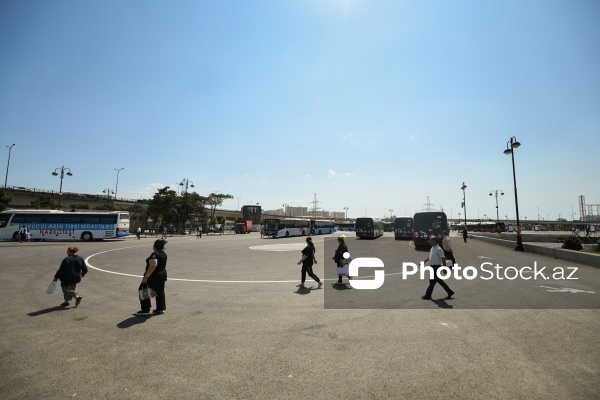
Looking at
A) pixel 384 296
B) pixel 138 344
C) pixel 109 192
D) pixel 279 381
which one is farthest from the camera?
pixel 109 192

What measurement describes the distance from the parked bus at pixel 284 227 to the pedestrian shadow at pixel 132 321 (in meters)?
36.9

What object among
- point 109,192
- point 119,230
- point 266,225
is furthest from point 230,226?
point 119,230

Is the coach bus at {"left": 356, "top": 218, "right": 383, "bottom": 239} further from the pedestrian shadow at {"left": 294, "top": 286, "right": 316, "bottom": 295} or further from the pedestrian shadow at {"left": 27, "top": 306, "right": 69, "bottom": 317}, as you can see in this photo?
the pedestrian shadow at {"left": 27, "top": 306, "right": 69, "bottom": 317}

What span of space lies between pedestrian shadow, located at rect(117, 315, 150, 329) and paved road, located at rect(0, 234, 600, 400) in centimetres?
4

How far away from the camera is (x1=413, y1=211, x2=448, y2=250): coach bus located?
74.0 feet

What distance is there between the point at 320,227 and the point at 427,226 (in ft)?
118

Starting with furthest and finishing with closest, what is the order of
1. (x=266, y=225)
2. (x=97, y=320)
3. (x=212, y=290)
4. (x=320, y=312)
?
(x=266, y=225) < (x=212, y=290) < (x=320, y=312) < (x=97, y=320)

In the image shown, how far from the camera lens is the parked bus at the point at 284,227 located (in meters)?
43.9

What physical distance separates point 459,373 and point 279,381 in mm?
2497

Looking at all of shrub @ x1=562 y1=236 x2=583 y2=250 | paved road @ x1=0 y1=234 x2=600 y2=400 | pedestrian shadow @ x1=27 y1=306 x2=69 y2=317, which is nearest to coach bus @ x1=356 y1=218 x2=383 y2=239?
shrub @ x1=562 y1=236 x2=583 y2=250

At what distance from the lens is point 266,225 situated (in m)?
44.0

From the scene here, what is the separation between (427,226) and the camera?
23.2m

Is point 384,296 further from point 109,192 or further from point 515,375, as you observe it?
point 109,192

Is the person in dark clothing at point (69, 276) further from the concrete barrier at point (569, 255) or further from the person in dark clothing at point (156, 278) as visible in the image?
the concrete barrier at point (569, 255)
